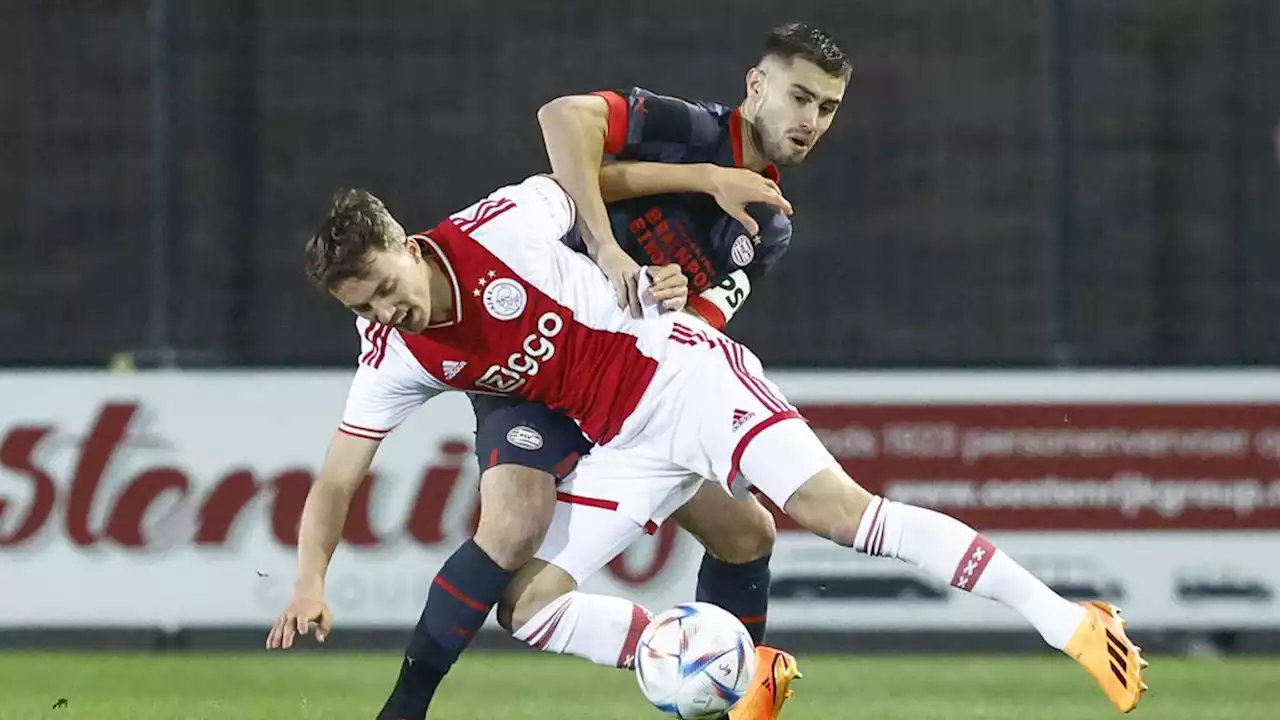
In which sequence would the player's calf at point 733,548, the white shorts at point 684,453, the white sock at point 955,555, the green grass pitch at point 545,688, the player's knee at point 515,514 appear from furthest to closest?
the green grass pitch at point 545,688 → the player's calf at point 733,548 → the player's knee at point 515,514 → the white shorts at point 684,453 → the white sock at point 955,555

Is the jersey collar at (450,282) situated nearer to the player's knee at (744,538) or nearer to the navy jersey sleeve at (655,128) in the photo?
the navy jersey sleeve at (655,128)

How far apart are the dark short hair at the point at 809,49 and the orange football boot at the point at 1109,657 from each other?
145 cm

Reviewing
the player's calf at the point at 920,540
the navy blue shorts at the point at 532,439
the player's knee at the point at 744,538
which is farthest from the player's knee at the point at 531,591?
the player's calf at the point at 920,540

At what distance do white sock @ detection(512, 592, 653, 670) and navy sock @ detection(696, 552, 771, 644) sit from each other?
1.23 feet

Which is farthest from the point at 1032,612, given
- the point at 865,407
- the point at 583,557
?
the point at 865,407

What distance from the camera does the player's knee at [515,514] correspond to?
5.20 meters

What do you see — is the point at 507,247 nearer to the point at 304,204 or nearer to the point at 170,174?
the point at 170,174

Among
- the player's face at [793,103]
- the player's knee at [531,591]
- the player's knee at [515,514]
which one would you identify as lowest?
the player's knee at [531,591]

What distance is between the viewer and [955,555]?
4863mm

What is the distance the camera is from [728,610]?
559 centimetres

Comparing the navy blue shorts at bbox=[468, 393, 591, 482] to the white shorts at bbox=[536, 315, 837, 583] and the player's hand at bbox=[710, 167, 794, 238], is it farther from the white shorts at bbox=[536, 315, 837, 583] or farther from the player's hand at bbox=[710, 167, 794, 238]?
the player's hand at bbox=[710, 167, 794, 238]

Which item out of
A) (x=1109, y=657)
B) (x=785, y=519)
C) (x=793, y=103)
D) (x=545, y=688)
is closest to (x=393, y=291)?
(x=793, y=103)

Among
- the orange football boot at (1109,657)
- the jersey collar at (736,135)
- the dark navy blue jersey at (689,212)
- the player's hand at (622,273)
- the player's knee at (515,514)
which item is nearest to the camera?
the orange football boot at (1109,657)

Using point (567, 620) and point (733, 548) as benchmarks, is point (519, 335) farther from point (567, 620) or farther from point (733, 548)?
point (733, 548)
